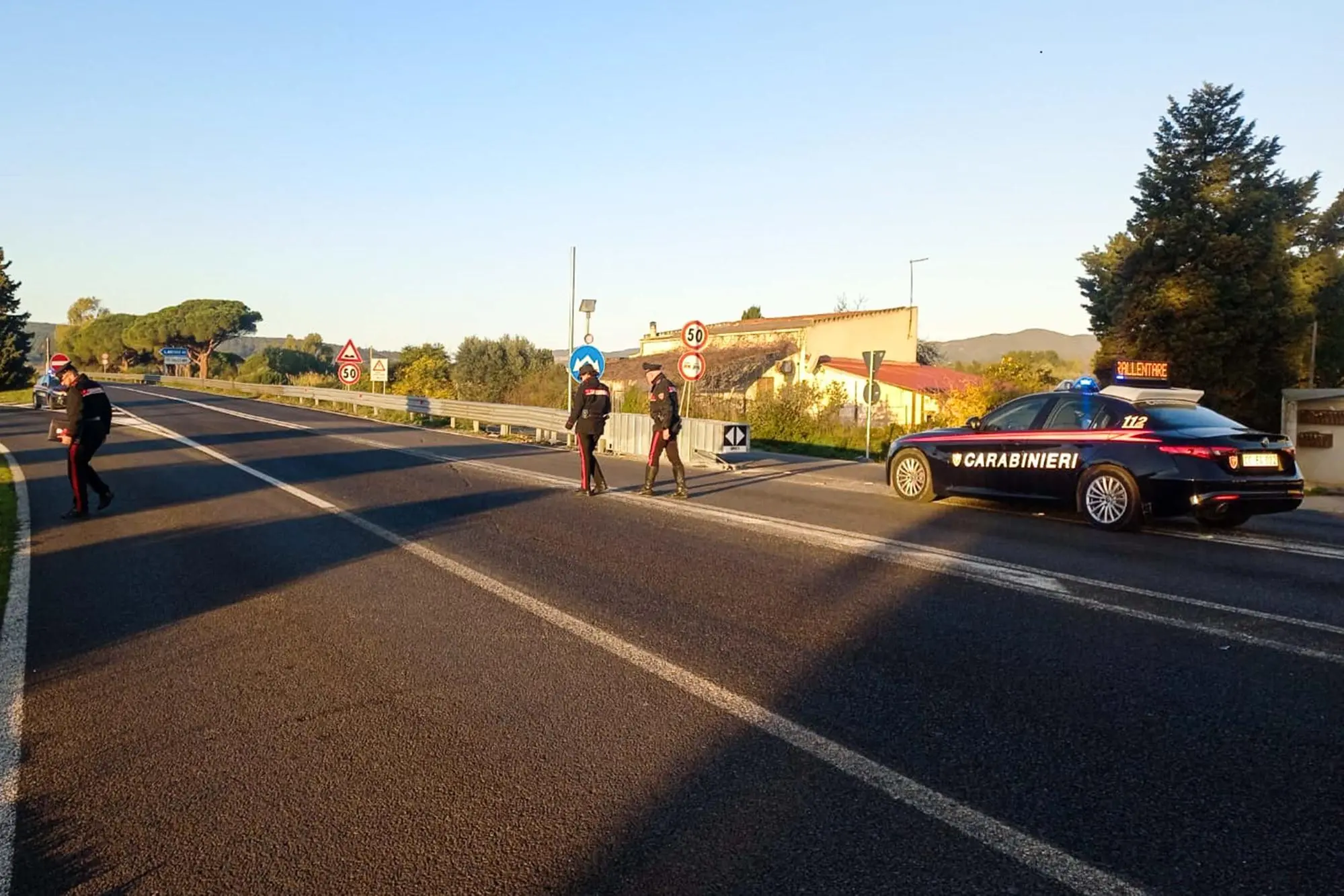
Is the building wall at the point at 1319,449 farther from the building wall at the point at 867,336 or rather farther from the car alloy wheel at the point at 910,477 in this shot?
the building wall at the point at 867,336

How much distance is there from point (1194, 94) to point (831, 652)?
30753 mm

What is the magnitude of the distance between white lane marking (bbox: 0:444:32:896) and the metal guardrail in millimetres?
9960

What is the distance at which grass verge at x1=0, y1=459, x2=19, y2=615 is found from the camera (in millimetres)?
7902

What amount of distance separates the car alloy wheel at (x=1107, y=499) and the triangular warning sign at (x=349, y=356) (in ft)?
95.4

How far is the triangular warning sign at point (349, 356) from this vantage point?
34.8 m

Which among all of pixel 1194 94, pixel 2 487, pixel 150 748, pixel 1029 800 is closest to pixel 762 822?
pixel 1029 800

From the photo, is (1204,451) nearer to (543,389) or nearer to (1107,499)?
(1107,499)

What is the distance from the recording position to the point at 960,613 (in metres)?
6.51

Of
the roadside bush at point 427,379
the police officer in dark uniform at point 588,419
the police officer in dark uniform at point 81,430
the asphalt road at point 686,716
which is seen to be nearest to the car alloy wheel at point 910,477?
the asphalt road at point 686,716

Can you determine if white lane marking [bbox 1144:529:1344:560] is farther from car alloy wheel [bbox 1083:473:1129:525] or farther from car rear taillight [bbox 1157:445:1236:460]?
car rear taillight [bbox 1157:445:1236:460]

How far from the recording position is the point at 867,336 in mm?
49062

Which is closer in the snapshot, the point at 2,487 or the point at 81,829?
the point at 81,829

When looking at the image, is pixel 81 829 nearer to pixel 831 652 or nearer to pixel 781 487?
pixel 831 652

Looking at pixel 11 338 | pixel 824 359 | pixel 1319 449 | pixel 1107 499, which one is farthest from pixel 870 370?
pixel 11 338
